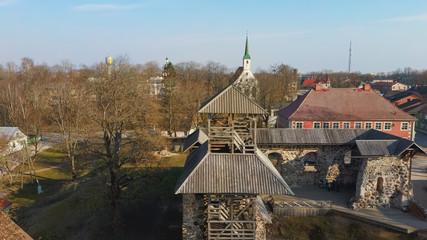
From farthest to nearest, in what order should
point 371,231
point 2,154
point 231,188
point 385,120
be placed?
point 385,120 → point 2,154 → point 371,231 → point 231,188

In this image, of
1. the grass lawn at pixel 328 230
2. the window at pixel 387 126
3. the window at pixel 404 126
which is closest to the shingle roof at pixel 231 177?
the grass lawn at pixel 328 230

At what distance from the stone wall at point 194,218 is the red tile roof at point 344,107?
80.1 ft

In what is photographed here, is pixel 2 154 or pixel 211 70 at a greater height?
pixel 211 70

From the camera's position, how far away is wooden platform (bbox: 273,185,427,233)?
54.5ft

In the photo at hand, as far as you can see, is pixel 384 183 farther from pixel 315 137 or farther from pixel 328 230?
pixel 315 137

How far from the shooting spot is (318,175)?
76.7 ft

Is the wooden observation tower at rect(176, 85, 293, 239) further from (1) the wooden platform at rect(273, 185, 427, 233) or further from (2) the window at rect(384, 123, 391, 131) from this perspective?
(2) the window at rect(384, 123, 391, 131)

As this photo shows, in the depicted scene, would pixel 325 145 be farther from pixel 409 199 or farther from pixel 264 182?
pixel 264 182


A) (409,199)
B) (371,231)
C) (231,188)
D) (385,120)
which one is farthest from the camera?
(385,120)

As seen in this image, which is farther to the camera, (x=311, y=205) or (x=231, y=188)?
(x=311, y=205)

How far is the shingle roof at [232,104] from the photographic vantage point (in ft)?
46.3

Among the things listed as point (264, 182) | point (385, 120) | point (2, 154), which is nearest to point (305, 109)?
point (385, 120)

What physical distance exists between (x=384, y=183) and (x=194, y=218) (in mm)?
12986

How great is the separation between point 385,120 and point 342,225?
23.6 m
